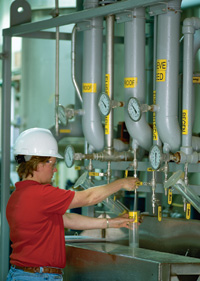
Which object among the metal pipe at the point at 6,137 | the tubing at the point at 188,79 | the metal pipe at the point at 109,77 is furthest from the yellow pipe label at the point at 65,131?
the tubing at the point at 188,79

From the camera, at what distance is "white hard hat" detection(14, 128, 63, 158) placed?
280 centimetres

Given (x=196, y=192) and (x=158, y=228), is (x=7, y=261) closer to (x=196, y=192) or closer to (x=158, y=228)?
(x=158, y=228)

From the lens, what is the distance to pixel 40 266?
2.65 metres

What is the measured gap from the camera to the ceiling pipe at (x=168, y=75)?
2.89 meters

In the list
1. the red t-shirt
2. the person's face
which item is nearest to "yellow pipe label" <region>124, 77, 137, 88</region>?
the person's face

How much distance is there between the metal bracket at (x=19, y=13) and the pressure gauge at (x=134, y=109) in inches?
55.8

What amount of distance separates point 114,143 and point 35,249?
0.95 m

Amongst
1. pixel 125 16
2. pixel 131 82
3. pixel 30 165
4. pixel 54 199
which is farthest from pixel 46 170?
pixel 125 16

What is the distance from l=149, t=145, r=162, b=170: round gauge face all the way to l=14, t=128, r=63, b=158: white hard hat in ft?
1.56

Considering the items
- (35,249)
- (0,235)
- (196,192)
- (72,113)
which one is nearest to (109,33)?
(72,113)

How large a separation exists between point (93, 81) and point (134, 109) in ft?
1.56

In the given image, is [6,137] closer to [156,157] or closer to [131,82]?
[131,82]

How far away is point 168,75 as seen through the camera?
2.89 meters

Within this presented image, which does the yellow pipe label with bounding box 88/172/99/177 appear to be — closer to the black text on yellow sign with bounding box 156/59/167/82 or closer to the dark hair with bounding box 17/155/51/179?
the dark hair with bounding box 17/155/51/179
